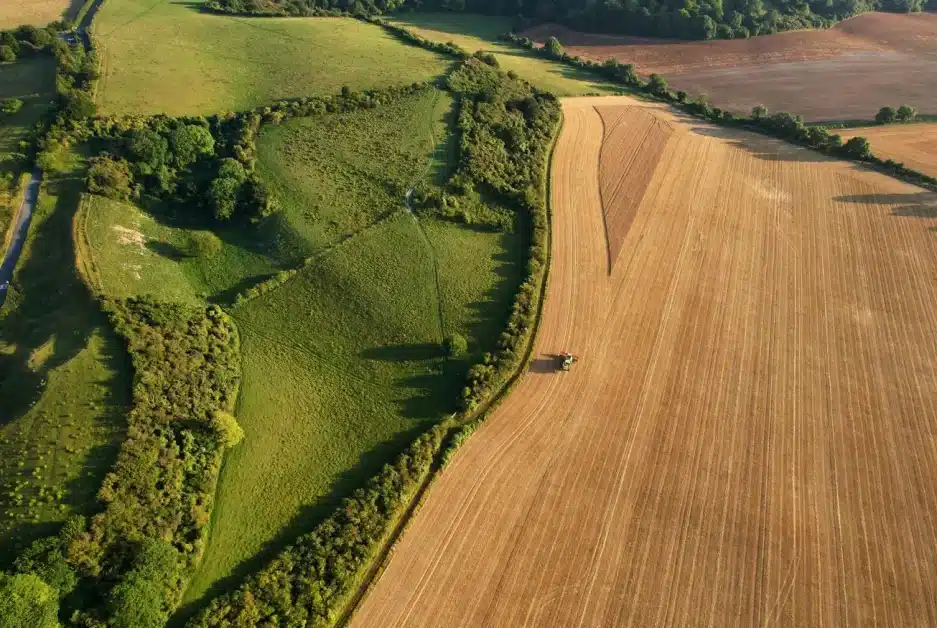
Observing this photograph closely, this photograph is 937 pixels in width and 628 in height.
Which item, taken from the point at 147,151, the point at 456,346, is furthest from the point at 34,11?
the point at 456,346

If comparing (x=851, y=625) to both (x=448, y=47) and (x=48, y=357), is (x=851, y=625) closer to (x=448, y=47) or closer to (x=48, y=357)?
(x=48, y=357)

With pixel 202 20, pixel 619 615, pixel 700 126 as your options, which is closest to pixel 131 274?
pixel 619 615

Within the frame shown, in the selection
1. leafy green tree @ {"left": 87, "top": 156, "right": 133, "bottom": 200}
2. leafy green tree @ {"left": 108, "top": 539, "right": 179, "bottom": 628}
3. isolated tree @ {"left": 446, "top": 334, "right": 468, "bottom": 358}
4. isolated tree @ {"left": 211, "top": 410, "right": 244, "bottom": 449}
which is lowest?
leafy green tree @ {"left": 108, "top": 539, "right": 179, "bottom": 628}

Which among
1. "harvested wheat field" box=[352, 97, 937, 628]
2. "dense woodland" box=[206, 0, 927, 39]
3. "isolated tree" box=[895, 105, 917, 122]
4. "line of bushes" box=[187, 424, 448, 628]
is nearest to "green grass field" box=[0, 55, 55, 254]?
"dense woodland" box=[206, 0, 927, 39]

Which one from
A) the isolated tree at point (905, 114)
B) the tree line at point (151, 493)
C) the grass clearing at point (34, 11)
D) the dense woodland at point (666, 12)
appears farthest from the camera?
the dense woodland at point (666, 12)

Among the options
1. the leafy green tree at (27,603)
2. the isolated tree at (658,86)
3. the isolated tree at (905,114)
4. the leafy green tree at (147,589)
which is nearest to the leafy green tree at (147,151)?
the leafy green tree at (147,589)

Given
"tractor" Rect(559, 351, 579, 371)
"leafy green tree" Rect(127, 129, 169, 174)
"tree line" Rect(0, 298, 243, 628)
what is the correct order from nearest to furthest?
1. "tree line" Rect(0, 298, 243, 628)
2. "tractor" Rect(559, 351, 579, 371)
3. "leafy green tree" Rect(127, 129, 169, 174)

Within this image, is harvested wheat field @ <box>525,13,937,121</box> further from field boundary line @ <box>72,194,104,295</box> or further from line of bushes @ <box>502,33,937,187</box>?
field boundary line @ <box>72,194,104,295</box>

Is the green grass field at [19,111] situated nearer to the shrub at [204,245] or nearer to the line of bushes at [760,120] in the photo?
the shrub at [204,245]

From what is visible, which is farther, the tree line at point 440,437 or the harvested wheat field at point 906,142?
the harvested wheat field at point 906,142
